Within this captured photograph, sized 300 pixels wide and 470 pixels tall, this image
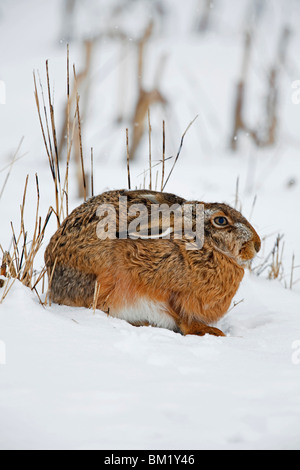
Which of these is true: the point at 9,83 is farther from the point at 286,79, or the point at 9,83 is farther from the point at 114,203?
the point at 114,203

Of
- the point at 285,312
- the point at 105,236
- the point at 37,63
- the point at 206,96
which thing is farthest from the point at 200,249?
the point at 37,63

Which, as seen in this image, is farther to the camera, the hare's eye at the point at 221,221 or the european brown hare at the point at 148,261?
the hare's eye at the point at 221,221

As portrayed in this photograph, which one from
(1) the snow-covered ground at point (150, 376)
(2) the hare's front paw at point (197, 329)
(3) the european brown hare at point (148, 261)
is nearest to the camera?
(1) the snow-covered ground at point (150, 376)

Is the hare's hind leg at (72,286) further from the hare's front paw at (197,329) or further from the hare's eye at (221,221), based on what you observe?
the hare's eye at (221,221)

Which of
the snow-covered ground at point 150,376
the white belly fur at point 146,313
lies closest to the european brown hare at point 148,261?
the white belly fur at point 146,313

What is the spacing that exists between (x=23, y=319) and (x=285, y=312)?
1.51m

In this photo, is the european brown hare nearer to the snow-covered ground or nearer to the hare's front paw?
the hare's front paw

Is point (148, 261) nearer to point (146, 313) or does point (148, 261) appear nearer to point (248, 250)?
point (146, 313)

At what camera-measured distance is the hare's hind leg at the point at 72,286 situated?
→ 2670 mm

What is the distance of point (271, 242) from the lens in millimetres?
5156

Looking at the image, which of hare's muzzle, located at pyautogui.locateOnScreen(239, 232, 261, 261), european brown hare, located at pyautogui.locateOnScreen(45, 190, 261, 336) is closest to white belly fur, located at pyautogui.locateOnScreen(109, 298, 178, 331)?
european brown hare, located at pyautogui.locateOnScreen(45, 190, 261, 336)

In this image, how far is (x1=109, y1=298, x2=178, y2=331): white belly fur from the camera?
269 cm

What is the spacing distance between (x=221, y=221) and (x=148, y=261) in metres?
0.45

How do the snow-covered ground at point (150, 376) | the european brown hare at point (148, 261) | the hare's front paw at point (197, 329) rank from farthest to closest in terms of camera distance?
the hare's front paw at point (197, 329), the european brown hare at point (148, 261), the snow-covered ground at point (150, 376)
